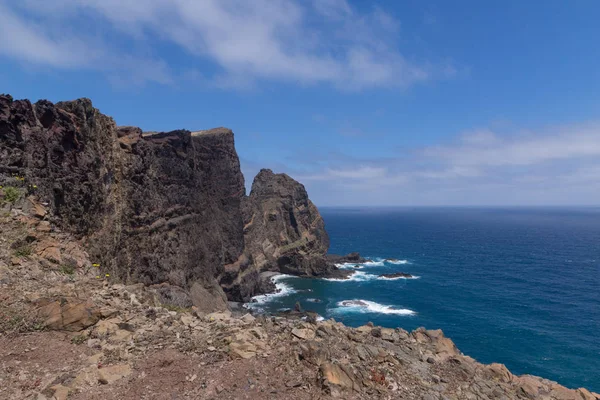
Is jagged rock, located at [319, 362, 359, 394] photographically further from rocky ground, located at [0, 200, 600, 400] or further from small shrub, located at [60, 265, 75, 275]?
small shrub, located at [60, 265, 75, 275]

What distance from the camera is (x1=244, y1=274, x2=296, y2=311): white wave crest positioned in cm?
7046

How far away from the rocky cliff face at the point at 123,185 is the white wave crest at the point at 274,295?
45.8ft

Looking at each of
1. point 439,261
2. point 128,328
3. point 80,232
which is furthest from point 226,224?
point 439,261

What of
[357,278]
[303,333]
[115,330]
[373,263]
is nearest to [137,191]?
[115,330]

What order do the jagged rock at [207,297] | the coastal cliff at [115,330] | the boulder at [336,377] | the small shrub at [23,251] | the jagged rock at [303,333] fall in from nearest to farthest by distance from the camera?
the coastal cliff at [115,330] < the boulder at [336,377] < the jagged rock at [303,333] < the small shrub at [23,251] < the jagged rock at [207,297]

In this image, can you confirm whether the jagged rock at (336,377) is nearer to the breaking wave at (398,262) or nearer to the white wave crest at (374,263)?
the white wave crest at (374,263)

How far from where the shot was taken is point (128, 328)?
12312 millimetres

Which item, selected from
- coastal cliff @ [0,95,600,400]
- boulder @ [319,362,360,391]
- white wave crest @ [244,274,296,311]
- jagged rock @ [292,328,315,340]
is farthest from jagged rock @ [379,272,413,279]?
boulder @ [319,362,360,391]

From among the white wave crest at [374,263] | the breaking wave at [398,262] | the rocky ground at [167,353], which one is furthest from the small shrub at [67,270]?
the breaking wave at [398,262]

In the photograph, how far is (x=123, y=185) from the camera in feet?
110

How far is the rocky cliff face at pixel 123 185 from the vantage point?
2088 cm

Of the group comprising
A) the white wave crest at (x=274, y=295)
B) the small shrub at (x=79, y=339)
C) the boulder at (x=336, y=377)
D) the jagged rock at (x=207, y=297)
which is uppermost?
the small shrub at (x=79, y=339)

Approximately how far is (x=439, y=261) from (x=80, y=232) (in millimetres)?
112177

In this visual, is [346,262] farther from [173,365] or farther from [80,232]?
[173,365]
